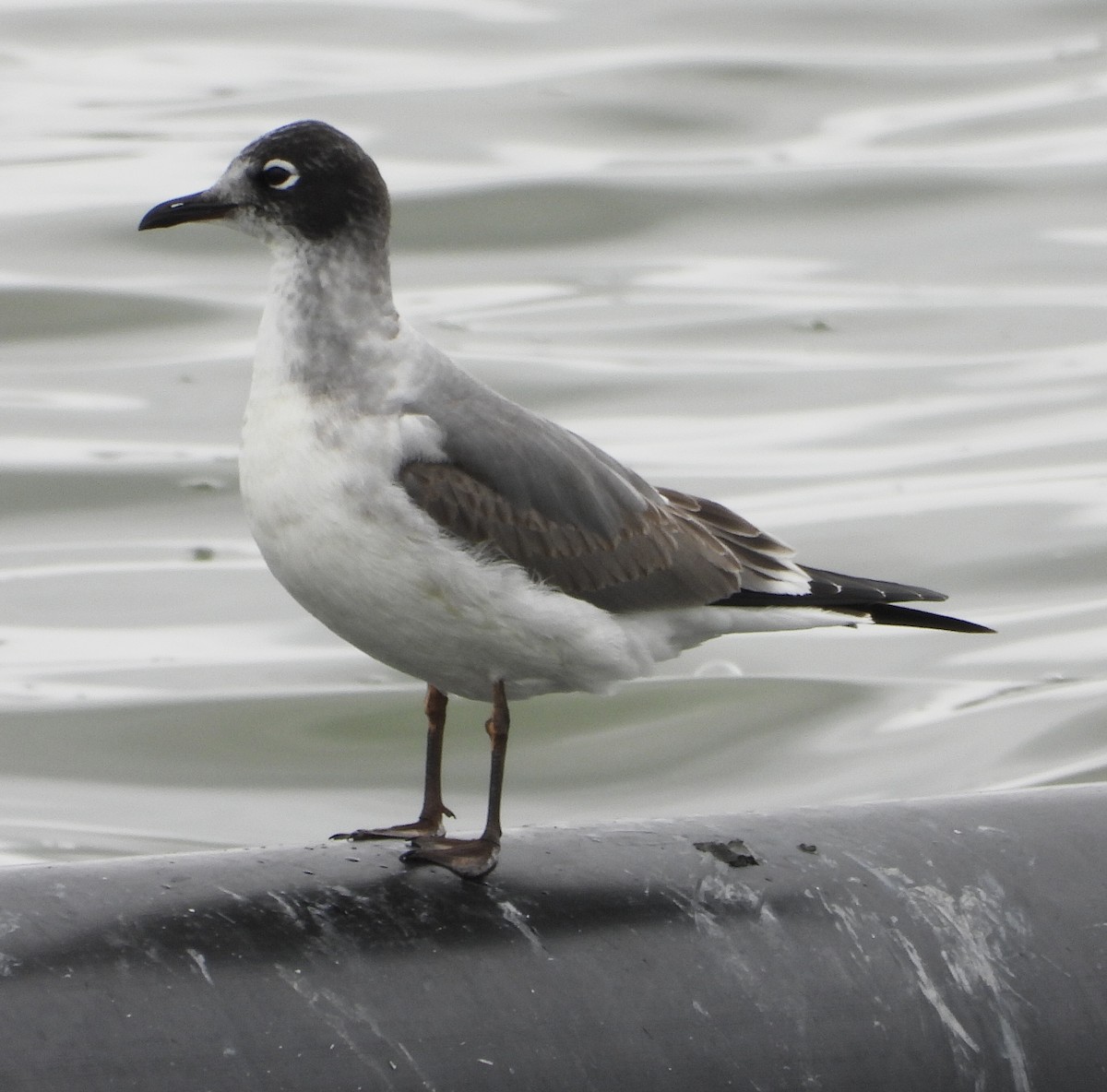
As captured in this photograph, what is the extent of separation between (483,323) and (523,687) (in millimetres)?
12117

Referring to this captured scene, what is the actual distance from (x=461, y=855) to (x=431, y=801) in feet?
2.67

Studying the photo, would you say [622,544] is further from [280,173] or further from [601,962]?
[601,962]

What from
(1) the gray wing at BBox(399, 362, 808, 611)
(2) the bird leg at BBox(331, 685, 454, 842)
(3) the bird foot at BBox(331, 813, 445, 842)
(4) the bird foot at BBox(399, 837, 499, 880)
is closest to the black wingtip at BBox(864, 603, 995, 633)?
(1) the gray wing at BBox(399, 362, 808, 611)

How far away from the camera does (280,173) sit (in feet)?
19.1

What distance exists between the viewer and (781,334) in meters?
18.0

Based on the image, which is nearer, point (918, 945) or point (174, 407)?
point (918, 945)

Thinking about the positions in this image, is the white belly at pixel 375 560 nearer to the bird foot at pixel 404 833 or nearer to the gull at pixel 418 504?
the gull at pixel 418 504

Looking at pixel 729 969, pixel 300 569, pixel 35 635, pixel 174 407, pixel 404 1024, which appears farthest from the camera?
pixel 174 407

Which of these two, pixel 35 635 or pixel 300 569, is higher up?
pixel 300 569

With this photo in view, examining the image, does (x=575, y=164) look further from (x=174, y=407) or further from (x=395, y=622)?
(x=395, y=622)

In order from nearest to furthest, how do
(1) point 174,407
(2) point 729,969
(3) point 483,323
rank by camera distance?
(2) point 729,969 → (1) point 174,407 → (3) point 483,323

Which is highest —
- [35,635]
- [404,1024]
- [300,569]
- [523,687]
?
[300,569]

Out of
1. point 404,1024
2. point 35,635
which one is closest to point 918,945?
point 404,1024

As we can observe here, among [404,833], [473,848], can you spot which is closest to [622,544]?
[404,833]
